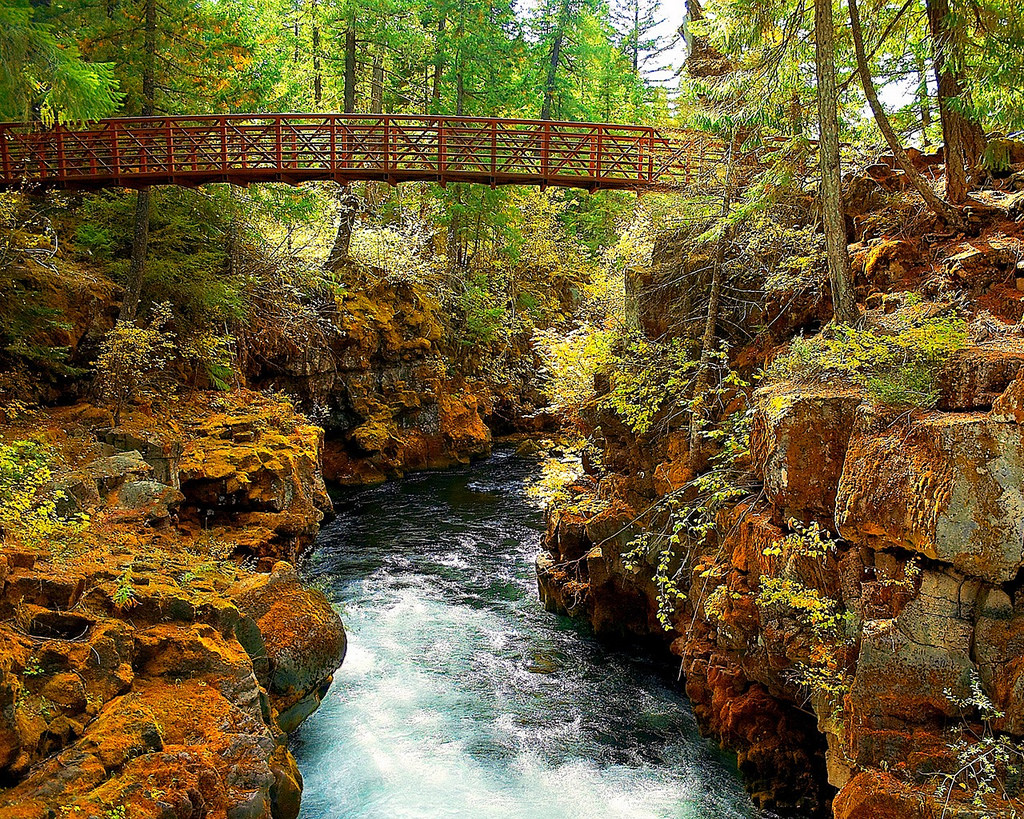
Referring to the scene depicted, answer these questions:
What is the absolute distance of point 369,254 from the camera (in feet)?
78.5

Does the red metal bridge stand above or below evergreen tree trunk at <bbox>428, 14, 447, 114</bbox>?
below

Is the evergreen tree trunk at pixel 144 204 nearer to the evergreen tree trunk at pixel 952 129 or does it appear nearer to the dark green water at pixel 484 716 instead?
the dark green water at pixel 484 716

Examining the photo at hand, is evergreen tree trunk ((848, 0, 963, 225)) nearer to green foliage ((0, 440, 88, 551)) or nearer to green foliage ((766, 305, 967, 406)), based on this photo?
green foliage ((766, 305, 967, 406))

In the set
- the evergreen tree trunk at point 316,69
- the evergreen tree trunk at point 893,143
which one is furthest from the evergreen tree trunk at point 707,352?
the evergreen tree trunk at point 316,69

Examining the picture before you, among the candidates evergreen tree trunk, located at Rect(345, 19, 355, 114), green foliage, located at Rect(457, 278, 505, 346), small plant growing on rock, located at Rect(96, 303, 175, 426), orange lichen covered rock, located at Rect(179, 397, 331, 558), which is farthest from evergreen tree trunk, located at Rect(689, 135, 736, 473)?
green foliage, located at Rect(457, 278, 505, 346)

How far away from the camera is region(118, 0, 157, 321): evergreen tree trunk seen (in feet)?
45.1

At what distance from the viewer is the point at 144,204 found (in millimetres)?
14617

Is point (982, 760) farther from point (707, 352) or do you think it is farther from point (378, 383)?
point (378, 383)

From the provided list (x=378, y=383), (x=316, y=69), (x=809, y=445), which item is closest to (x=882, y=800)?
(x=809, y=445)

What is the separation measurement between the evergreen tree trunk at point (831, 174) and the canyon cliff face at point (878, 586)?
0.66 m

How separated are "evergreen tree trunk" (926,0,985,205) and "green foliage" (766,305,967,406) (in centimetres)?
305

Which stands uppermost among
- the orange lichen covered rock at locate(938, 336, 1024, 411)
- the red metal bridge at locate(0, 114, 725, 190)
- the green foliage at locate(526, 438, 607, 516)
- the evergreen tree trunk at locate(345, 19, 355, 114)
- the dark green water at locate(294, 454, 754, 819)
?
the evergreen tree trunk at locate(345, 19, 355, 114)

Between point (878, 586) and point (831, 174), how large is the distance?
5.26 meters

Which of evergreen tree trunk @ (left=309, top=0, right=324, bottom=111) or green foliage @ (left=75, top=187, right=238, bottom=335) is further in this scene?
evergreen tree trunk @ (left=309, top=0, right=324, bottom=111)
